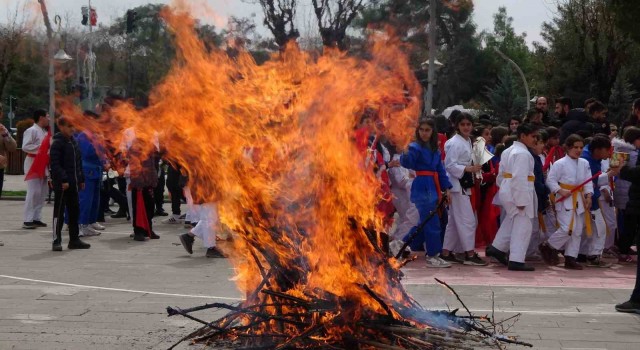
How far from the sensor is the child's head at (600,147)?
40.0 feet

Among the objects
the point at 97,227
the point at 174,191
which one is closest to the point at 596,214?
the point at 97,227

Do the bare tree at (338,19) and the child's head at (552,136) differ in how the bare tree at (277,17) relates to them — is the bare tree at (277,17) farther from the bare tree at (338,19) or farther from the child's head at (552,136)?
the child's head at (552,136)

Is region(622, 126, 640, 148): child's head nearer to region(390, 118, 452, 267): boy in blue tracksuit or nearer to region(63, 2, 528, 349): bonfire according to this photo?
region(390, 118, 452, 267): boy in blue tracksuit

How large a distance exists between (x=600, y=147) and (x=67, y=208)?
761 centimetres

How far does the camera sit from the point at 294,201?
6.54m

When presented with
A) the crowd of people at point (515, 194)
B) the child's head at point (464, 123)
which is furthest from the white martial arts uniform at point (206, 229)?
the child's head at point (464, 123)

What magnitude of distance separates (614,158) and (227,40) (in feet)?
17.8

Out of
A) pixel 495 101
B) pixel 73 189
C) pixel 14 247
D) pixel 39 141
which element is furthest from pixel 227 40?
pixel 495 101

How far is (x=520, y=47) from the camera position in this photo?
273ft

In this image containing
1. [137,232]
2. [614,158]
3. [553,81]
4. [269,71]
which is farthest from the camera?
[553,81]

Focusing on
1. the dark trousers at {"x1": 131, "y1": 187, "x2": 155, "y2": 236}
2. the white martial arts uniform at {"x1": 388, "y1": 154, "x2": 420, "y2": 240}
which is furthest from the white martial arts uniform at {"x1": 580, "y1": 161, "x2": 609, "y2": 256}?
the dark trousers at {"x1": 131, "y1": 187, "x2": 155, "y2": 236}

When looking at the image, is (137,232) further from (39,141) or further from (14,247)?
(39,141)

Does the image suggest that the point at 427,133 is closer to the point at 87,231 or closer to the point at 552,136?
the point at 552,136

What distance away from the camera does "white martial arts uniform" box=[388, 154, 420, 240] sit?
12688 mm
